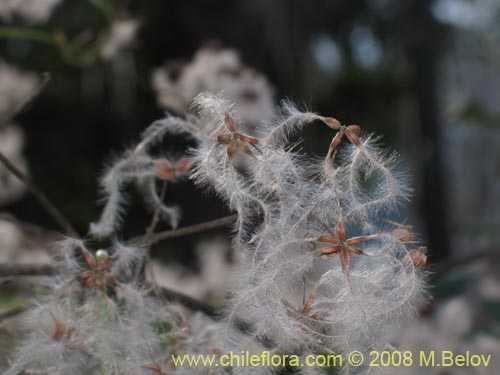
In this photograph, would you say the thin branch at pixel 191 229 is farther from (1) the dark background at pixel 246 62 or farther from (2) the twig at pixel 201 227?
(1) the dark background at pixel 246 62

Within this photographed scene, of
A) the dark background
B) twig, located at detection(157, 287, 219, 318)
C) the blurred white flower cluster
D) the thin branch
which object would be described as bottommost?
the dark background

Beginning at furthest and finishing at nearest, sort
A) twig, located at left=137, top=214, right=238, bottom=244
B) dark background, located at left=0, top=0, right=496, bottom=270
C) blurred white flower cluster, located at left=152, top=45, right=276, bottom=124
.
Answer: dark background, located at left=0, top=0, right=496, bottom=270, blurred white flower cluster, located at left=152, top=45, right=276, bottom=124, twig, located at left=137, top=214, right=238, bottom=244

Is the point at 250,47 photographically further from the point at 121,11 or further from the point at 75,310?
the point at 75,310

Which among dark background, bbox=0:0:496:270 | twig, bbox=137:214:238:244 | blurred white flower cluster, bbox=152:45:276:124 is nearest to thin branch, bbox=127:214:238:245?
twig, bbox=137:214:238:244

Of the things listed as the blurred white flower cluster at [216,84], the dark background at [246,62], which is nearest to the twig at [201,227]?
the dark background at [246,62]

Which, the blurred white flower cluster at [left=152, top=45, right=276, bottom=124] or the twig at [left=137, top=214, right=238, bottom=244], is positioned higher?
the twig at [left=137, top=214, right=238, bottom=244]

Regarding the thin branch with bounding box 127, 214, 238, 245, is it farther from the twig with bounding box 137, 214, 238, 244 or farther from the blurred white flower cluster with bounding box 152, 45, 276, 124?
the blurred white flower cluster with bounding box 152, 45, 276, 124

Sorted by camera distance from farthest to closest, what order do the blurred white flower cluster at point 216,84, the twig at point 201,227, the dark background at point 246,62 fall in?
the dark background at point 246,62 < the blurred white flower cluster at point 216,84 < the twig at point 201,227

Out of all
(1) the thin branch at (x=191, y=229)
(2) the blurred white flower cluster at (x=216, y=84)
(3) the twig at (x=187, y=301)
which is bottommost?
(3) the twig at (x=187, y=301)
